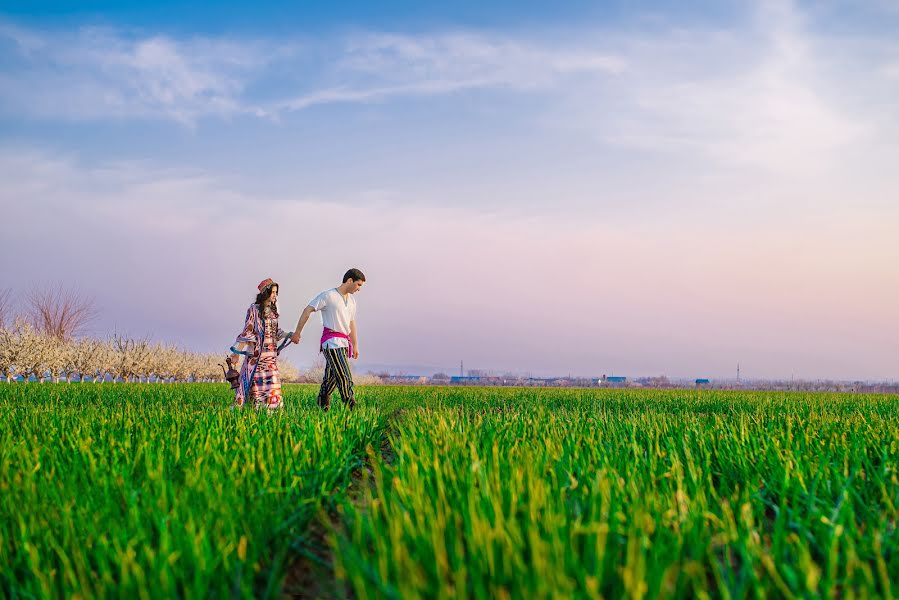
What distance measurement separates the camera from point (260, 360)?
26.9 ft

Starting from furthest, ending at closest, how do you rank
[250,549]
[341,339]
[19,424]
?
[341,339]
[19,424]
[250,549]

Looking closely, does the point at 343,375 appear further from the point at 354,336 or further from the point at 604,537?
the point at 604,537

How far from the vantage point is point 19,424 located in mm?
6449

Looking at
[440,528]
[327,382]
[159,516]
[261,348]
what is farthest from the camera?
[327,382]

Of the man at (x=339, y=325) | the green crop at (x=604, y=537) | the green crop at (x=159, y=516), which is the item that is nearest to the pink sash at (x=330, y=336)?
the man at (x=339, y=325)

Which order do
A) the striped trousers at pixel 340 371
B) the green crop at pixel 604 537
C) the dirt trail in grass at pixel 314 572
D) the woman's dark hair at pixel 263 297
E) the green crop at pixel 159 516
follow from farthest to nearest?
the striped trousers at pixel 340 371, the woman's dark hair at pixel 263 297, the dirt trail in grass at pixel 314 572, the green crop at pixel 159 516, the green crop at pixel 604 537

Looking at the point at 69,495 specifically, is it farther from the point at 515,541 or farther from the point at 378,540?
the point at 515,541

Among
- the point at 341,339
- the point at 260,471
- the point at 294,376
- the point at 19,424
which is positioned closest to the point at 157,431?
the point at 260,471

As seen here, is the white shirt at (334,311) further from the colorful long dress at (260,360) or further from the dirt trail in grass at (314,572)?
the dirt trail in grass at (314,572)

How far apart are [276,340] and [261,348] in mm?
243

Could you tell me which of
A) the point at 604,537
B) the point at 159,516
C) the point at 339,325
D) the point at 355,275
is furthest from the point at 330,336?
the point at 604,537

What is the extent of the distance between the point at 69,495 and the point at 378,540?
6.39ft

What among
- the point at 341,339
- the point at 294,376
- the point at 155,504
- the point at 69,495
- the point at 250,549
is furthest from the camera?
the point at 294,376

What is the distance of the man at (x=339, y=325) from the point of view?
27.4 feet
